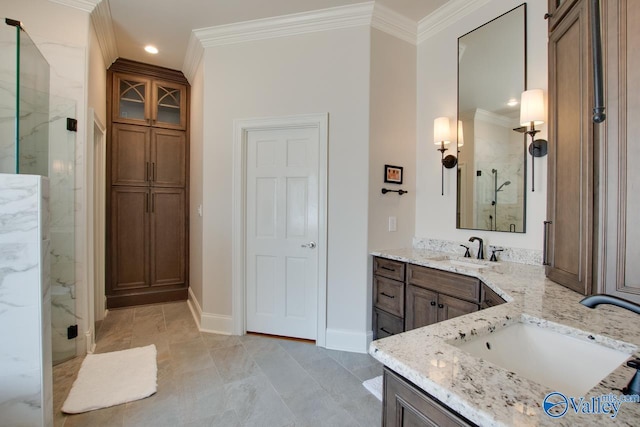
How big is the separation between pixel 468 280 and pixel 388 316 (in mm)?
864

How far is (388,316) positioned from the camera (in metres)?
2.58

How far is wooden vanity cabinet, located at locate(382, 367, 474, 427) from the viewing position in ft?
2.13

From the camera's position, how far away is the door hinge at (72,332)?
2488 millimetres

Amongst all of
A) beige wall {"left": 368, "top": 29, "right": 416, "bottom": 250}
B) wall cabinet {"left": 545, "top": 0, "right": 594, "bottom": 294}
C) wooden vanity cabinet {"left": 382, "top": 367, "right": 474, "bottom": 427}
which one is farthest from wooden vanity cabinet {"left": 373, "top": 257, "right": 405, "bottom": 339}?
wooden vanity cabinet {"left": 382, "top": 367, "right": 474, "bottom": 427}

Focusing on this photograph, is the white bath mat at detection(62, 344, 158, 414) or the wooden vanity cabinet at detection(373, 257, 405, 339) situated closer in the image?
the white bath mat at detection(62, 344, 158, 414)

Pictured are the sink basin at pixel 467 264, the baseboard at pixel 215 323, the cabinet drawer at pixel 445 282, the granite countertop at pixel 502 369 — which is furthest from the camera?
the baseboard at pixel 215 323

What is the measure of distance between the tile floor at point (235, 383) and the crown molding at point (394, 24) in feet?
10.0

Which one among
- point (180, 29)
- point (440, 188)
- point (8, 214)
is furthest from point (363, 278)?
point (180, 29)

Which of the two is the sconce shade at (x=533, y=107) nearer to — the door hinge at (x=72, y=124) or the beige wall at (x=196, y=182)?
the beige wall at (x=196, y=182)

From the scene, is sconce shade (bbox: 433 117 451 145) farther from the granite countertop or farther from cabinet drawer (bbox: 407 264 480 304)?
the granite countertop

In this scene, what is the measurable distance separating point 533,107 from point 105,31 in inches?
154

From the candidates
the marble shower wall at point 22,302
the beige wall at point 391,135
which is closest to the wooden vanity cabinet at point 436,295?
the beige wall at point 391,135

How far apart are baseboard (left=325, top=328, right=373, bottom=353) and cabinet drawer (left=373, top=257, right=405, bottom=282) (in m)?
0.58

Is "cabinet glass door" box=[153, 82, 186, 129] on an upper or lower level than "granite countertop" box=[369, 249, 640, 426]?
upper
